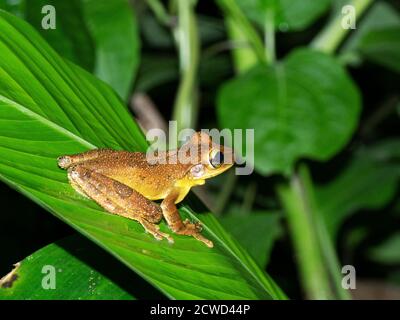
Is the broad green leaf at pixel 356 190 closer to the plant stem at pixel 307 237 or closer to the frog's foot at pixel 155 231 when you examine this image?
the plant stem at pixel 307 237

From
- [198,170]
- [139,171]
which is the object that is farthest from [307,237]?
[139,171]

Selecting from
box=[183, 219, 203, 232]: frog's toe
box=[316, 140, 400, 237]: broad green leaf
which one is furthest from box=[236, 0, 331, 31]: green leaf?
box=[183, 219, 203, 232]: frog's toe

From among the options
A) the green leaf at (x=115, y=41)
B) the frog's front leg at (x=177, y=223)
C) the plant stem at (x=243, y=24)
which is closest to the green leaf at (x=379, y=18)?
the plant stem at (x=243, y=24)

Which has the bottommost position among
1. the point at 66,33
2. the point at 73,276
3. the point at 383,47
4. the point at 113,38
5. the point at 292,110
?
the point at 73,276

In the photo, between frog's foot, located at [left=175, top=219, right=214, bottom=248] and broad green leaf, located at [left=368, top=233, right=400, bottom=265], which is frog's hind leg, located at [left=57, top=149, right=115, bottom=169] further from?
broad green leaf, located at [left=368, top=233, right=400, bottom=265]

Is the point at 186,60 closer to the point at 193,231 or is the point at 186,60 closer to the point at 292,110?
the point at 292,110

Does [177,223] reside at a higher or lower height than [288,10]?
lower
